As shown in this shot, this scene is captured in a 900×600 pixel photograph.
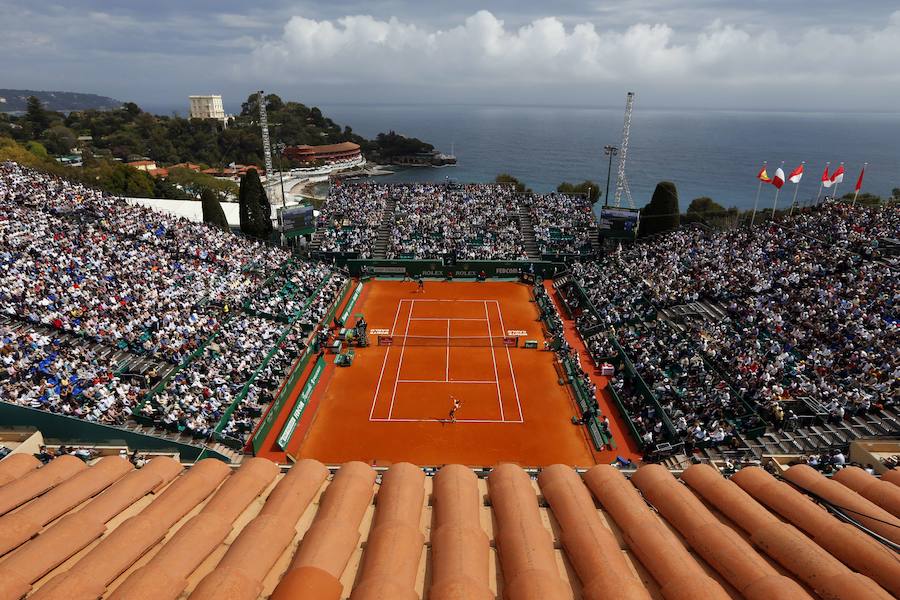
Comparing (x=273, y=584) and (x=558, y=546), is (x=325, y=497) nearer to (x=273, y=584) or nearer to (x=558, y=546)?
(x=273, y=584)

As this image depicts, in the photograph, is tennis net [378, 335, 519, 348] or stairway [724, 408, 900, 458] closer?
stairway [724, 408, 900, 458]

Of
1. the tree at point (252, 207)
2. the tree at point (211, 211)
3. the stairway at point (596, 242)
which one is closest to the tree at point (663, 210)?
the stairway at point (596, 242)

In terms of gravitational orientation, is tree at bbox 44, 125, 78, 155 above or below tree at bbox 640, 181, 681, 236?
above

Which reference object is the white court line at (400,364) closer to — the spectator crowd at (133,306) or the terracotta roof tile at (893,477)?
the spectator crowd at (133,306)


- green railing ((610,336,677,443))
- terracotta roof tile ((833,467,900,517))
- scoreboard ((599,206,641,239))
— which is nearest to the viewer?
terracotta roof tile ((833,467,900,517))

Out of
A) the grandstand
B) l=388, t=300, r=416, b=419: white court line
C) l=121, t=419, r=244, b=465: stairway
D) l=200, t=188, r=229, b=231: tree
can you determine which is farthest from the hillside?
l=121, t=419, r=244, b=465: stairway

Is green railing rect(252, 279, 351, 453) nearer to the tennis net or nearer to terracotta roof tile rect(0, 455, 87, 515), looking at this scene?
the tennis net

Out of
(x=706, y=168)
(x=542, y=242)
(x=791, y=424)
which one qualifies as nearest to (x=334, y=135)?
(x=706, y=168)

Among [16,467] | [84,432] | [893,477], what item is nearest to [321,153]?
[84,432]
